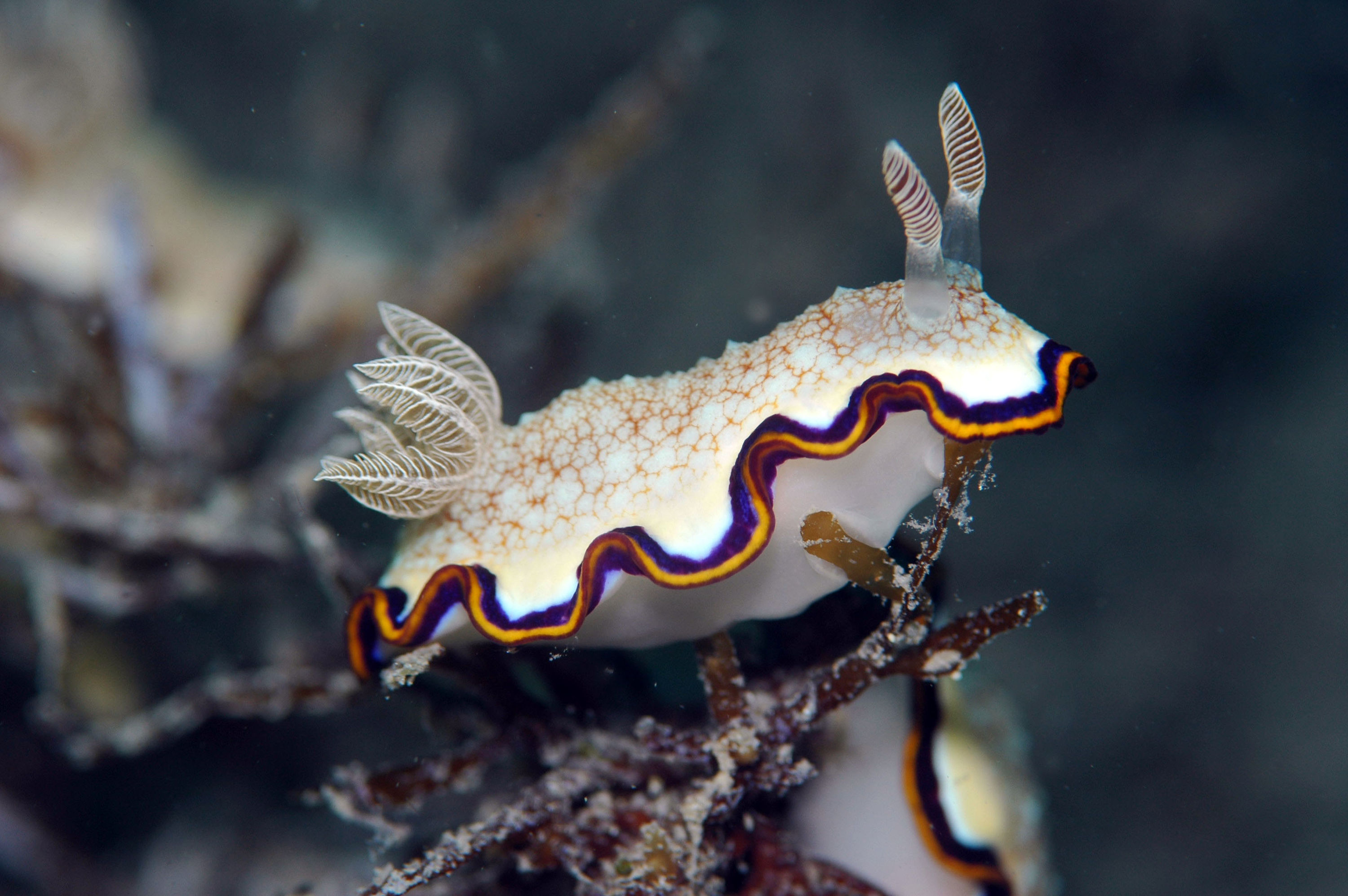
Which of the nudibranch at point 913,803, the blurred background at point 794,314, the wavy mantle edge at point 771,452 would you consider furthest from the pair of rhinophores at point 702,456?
the blurred background at point 794,314

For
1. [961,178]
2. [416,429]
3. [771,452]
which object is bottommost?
[771,452]

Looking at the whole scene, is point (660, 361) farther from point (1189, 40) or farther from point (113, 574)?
point (1189, 40)

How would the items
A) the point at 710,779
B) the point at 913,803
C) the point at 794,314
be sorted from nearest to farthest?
the point at 710,779 < the point at 913,803 < the point at 794,314

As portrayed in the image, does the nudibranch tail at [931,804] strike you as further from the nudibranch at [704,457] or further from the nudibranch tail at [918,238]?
the nudibranch tail at [918,238]

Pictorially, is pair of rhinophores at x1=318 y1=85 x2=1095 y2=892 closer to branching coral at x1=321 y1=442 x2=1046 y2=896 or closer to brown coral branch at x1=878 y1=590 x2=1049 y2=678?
branching coral at x1=321 y1=442 x2=1046 y2=896

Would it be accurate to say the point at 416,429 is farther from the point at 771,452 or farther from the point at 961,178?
the point at 961,178

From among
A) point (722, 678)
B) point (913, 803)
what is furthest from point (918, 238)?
point (913, 803)

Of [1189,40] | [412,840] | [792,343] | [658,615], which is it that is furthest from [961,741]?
[1189,40]
